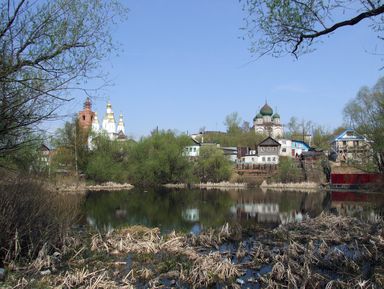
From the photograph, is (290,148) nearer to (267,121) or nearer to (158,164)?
(267,121)

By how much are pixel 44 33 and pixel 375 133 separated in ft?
141

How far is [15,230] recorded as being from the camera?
11.7m

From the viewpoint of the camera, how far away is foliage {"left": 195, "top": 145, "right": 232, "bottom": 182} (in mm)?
67500

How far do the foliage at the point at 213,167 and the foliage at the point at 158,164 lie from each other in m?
2.29

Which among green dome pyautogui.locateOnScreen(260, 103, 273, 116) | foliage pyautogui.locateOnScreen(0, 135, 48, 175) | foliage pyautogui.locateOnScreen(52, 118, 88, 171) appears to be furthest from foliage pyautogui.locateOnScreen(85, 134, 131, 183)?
green dome pyautogui.locateOnScreen(260, 103, 273, 116)

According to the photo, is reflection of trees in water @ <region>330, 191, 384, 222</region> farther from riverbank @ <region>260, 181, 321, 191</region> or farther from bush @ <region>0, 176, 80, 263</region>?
riverbank @ <region>260, 181, 321, 191</region>

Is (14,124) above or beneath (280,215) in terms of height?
above

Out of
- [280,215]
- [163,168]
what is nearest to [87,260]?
[280,215]

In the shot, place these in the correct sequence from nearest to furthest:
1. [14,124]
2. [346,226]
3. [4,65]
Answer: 1. [4,65]
2. [14,124]
3. [346,226]

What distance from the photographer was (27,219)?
12078mm

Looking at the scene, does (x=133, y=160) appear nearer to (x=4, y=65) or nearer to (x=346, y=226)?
(x=346, y=226)

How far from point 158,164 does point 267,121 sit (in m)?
55.0

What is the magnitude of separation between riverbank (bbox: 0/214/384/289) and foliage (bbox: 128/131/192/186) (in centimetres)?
5089

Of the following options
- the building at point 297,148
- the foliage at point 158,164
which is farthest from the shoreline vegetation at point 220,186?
the building at point 297,148
